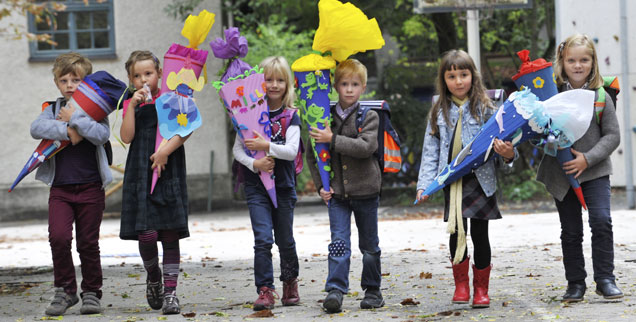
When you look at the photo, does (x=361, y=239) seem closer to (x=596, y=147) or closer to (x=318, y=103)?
(x=318, y=103)

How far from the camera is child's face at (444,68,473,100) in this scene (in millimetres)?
5750

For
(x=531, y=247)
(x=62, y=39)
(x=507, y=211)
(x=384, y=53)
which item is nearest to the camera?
(x=531, y=247)

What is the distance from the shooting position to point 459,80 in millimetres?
5742

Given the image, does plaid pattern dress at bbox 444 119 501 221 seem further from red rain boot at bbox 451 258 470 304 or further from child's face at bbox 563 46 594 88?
child's face at bbox 563 46 594 88

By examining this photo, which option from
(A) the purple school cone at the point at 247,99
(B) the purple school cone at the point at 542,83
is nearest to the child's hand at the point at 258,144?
(A) the purple school cone at the point at 247,99

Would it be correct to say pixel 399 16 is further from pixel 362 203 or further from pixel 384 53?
pixel 362 203

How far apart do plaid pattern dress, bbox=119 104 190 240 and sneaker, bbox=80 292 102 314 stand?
49cm

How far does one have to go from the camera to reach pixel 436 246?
950cm

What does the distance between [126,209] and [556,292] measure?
2917 millimetres

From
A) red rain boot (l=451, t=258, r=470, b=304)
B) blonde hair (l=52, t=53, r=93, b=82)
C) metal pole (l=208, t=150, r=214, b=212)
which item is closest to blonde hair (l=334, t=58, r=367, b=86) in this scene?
red rain boot (l=451, t=258, r=470, b=304)

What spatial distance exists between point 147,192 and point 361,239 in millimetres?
1431

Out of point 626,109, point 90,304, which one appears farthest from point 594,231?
point 626,109

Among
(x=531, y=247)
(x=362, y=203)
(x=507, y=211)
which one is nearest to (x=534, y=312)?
(x=362, y=203)

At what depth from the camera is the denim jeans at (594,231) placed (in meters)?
5.71
